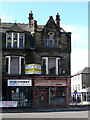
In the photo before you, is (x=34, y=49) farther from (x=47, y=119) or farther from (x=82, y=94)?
(x=82, y=94)

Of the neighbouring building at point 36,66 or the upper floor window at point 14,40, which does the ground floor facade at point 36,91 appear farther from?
the upper floor window at point 14,40

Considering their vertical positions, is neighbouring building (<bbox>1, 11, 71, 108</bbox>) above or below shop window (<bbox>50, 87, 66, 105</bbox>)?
above

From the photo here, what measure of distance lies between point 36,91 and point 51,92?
2144mm

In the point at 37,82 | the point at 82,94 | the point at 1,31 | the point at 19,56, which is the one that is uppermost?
the point at 1,31

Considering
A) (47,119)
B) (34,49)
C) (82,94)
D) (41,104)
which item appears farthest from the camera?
(82,94)

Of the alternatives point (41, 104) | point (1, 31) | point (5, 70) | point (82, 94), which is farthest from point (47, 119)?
point (82, 94)

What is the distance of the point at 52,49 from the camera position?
3219 cm

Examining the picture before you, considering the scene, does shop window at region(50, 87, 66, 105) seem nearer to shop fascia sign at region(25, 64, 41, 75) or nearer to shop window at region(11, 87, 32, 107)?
shop window at region(11, 87, 32, 107)

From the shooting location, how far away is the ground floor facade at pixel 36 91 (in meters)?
30.3

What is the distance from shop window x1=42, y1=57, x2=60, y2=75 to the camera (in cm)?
3148

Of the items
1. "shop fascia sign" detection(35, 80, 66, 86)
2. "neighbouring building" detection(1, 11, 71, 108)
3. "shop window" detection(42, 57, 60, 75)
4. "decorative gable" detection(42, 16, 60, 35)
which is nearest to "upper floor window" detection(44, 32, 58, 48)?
"neighbouring building" detection(1, 11, 71, 108)

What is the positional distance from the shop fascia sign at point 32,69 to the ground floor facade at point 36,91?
796mm

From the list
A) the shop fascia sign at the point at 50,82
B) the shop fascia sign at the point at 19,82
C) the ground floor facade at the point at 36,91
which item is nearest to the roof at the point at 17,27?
the ground floor facade at the point at 36,91

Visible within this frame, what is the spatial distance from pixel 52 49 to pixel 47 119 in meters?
15.5
